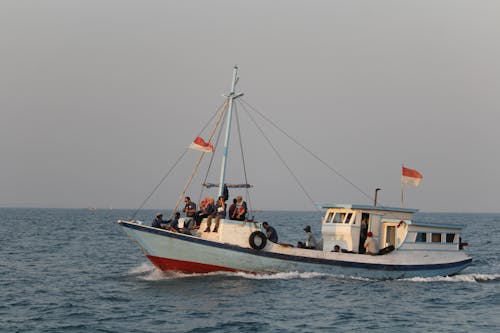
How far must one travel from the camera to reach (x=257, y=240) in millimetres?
30906

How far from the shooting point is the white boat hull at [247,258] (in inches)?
1206

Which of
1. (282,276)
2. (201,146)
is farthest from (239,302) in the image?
(201,146)

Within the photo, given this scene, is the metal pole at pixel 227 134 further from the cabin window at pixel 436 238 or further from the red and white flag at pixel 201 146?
the cabin window at pixel 436 238

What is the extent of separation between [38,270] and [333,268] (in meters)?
17.1

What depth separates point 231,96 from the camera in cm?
3341

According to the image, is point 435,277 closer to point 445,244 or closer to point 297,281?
point 445,244

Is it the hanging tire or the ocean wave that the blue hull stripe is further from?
the ocean wave

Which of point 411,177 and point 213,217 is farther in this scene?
point 411,177

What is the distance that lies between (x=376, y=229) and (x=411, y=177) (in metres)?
3.50

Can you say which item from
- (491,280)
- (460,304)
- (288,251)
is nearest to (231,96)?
(288,251)

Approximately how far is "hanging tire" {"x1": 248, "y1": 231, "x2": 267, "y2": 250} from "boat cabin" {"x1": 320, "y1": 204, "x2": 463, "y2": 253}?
13.7 ft

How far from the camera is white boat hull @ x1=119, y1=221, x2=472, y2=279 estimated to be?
3062 cm

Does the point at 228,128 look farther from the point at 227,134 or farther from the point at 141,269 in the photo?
the point at 141,269

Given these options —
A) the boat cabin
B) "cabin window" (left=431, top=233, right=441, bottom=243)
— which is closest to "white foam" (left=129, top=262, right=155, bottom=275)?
the boat cabin
